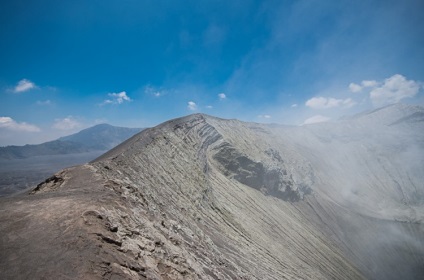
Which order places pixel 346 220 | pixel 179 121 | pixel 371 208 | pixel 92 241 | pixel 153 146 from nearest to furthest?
pixel 92 241
pixel 153 146
pixel 179 121
pixel 346 220
pixel 371 208

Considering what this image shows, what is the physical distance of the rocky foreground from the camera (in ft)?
23.6

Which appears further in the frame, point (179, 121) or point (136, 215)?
point (179, 121)

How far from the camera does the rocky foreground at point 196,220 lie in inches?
284

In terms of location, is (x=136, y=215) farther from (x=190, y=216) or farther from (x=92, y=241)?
(x=190, y=216)

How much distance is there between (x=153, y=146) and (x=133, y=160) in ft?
17.1

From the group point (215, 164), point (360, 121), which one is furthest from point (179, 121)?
point (360, 121)

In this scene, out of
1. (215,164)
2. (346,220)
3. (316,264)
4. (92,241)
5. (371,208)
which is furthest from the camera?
(371,208)

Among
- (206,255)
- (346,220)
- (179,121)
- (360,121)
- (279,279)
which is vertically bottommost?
(346,220)

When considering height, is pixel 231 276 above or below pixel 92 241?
below

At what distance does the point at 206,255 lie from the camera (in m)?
13.6

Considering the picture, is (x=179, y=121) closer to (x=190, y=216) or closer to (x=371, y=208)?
(x=190, y=216)

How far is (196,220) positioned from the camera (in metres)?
19.1

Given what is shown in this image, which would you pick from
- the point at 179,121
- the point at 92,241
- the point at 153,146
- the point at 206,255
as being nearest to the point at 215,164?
the point at 179,121

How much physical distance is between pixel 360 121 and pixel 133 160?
547ft
